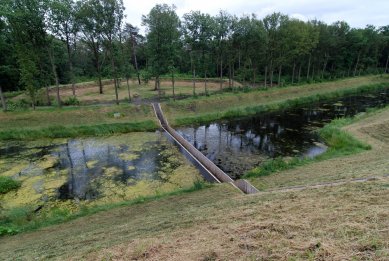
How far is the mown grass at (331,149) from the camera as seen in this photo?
53.1 ft

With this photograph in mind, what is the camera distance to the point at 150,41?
105 ft

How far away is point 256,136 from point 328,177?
1369cm

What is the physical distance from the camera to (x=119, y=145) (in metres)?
23.9

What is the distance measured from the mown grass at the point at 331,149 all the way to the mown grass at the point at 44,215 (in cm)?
421

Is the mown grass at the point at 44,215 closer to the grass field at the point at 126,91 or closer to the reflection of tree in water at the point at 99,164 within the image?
the reflection of tree in water at the point at 99,164

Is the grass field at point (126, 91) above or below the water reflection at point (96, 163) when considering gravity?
above

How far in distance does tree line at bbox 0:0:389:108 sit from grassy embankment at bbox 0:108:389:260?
75.0 feet

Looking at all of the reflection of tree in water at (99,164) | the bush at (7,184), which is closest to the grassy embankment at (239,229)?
the reflection of tree in water at (99,164)

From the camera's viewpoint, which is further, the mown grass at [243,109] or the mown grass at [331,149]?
the mown grass at [243,109]

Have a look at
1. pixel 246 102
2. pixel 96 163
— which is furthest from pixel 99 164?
pixel 246 102

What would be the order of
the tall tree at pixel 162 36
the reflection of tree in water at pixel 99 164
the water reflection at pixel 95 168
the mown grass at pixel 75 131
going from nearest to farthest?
the water reflection at pixel 95 168, the reflection of tree in water at pixel 99 164, the mown grass at pixel 75 131, the tall tree at pixel 162 36

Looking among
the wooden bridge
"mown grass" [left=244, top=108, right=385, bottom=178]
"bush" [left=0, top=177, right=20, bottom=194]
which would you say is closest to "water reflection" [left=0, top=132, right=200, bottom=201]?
"bush" [left=0, top=177, right=20, bottom=194]

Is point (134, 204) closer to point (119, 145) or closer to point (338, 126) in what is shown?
point (119, 145)

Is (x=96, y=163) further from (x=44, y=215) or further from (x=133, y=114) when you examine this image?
(x=133, y=114)
